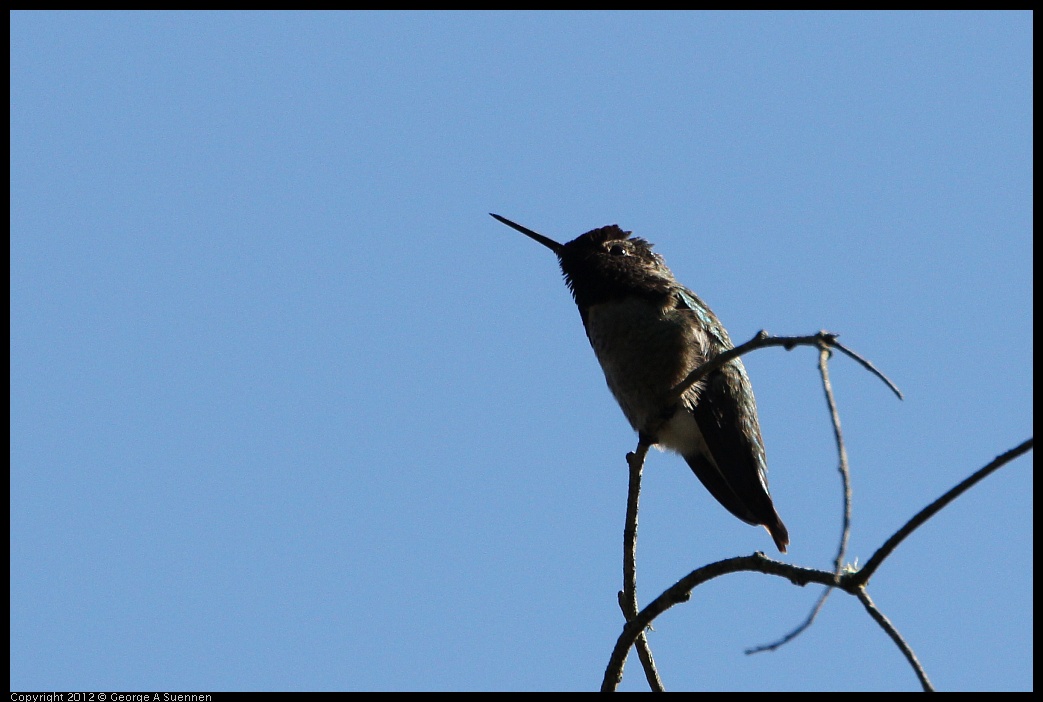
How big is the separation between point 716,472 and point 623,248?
5.10 feet

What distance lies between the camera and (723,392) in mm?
5535

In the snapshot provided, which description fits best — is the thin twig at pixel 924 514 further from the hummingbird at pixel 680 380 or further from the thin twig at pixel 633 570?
the hummingbird at pixel 680 380

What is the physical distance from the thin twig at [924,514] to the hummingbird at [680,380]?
2.75 meters

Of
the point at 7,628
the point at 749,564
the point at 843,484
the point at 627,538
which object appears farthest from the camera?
the point at 7,628

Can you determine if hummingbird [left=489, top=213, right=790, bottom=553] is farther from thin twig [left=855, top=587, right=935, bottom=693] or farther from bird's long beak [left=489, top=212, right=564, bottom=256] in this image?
thin twig [left=855, top=587, right=935, bottom=693]

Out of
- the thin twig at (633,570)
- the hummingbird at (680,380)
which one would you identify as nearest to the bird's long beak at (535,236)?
the hummingbird at (680,380)

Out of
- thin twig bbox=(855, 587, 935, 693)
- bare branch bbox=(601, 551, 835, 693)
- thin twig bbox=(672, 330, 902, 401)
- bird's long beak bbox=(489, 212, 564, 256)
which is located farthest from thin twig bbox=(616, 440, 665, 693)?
bird's long beak bbox=(489, 212, 564, 256)

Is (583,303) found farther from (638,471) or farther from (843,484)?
(843,484)

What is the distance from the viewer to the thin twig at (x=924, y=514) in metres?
2.11

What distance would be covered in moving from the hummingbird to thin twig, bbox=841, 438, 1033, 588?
275 centimetres

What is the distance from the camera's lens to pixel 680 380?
5.53 metres

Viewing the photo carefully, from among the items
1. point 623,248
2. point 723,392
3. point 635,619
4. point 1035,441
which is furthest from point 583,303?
point 1035,441

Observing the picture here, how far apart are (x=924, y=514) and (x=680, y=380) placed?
3253mm

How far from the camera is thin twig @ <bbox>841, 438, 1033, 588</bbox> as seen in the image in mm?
2111
